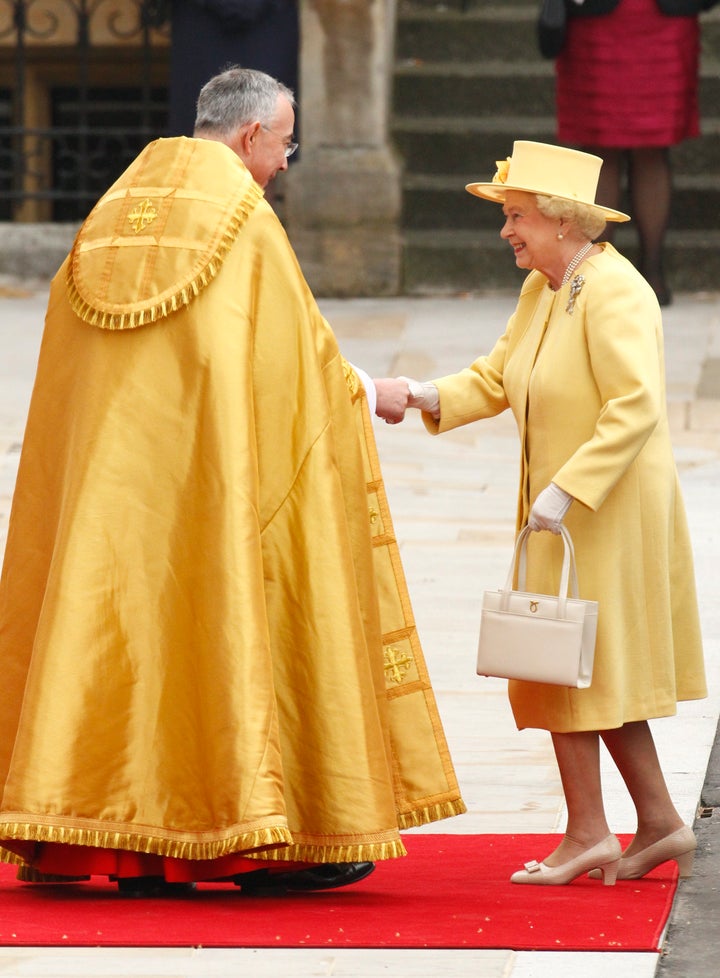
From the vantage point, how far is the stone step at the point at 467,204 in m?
12.3

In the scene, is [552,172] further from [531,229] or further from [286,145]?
[286,145]

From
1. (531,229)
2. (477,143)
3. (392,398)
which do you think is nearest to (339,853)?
(392,398)

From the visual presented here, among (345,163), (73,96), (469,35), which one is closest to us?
(345,163)

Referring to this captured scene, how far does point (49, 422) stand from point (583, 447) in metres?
1.14

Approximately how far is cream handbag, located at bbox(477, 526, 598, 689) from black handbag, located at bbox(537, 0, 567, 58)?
710 cm

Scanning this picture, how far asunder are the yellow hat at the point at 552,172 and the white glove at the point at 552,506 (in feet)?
2.02

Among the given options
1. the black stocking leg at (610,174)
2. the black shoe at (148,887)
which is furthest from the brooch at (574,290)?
the black stocking leg at (610,174)

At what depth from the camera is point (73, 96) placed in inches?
556

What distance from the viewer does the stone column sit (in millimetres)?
12047

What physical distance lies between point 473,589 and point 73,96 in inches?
305

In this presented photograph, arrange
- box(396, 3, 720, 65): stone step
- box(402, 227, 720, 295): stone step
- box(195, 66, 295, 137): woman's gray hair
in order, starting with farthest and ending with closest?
box(396, 3, 720, 65): stone step → box(402, 227, 720, 295): stone step → box(195, 66, 295, 137): woman's gray hair

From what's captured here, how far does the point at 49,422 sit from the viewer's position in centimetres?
448

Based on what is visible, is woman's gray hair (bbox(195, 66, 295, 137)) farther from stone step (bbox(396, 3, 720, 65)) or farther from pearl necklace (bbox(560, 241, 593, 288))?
stone step (bbox(396, 3, 720, 65))

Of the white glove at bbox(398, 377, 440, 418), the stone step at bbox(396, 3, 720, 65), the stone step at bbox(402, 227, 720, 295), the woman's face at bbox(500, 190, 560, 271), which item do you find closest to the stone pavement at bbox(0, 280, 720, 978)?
the stone step at bbox(402, 227, 720, 295)
